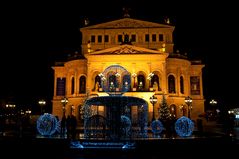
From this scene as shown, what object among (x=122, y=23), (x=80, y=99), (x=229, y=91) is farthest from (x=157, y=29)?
(x=229, y=91)

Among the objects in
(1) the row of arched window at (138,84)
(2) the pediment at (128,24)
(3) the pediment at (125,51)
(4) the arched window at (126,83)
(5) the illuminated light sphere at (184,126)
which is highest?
(2) the pediment at (128,24)

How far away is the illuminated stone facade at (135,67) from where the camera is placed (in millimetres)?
45219

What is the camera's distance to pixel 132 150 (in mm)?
12648

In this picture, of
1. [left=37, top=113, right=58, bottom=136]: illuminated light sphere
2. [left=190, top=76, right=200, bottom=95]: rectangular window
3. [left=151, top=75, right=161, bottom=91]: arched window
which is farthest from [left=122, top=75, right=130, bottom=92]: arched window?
[left=190, top=76, right=200, bottom=95]: rectangular window

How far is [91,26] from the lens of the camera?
5222 cm

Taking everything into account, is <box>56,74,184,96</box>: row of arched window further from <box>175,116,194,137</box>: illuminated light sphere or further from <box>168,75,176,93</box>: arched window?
<box>175,116,194,137</box>: illuminated light sphere

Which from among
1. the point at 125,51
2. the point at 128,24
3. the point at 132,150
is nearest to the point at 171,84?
the point at 125,51

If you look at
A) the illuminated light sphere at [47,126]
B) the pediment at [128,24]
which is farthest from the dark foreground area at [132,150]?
the pediment at [128,24]

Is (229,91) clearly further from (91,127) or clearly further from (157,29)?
(91,127)

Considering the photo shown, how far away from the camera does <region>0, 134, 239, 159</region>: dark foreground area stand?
12281 mm

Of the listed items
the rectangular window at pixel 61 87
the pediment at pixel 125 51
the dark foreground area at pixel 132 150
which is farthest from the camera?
the rectangular window at pixel 61 87

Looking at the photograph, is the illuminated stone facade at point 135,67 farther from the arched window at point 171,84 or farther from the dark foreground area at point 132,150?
the dark foreground area at point 132,150

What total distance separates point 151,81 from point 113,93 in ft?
93.2

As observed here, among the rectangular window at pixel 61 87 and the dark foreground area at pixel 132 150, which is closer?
the dark foreground area at pixel 132 150
